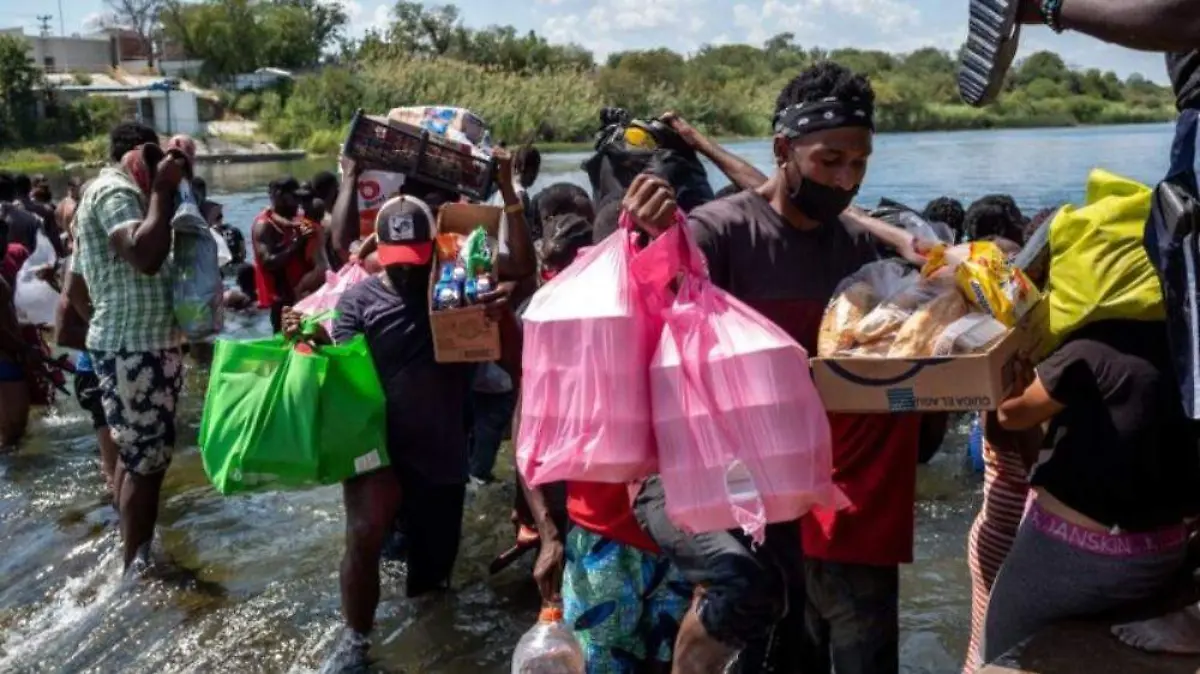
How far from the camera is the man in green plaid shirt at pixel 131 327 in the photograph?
5.46 m

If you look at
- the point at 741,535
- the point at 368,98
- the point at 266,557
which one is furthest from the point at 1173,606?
the point at 368,98

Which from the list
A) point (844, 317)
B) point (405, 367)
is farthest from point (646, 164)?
point (844, 317)

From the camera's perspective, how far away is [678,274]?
291cm

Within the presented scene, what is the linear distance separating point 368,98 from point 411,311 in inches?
1952

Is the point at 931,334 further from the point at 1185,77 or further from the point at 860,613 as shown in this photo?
the point at 860,613

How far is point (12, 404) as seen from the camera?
8.27 m

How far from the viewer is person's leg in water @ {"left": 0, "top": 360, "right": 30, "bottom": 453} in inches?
318

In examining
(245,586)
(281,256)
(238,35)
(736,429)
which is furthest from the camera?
(238,35)

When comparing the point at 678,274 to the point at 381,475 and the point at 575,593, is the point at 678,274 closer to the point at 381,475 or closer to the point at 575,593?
the point at 575,593

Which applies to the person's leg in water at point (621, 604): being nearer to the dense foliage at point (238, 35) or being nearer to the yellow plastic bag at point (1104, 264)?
the yellow plastic bag at point (1104, 264)

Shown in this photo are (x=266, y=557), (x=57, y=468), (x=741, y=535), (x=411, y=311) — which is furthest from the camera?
(x=57, y=468)

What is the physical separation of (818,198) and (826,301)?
0.28m

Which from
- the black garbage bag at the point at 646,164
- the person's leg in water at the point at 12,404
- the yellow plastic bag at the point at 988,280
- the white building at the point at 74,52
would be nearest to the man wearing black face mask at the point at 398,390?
the black garbage bag at the point at 646,164

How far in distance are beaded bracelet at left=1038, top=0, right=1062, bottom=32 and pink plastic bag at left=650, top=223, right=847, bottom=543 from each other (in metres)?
0.86
